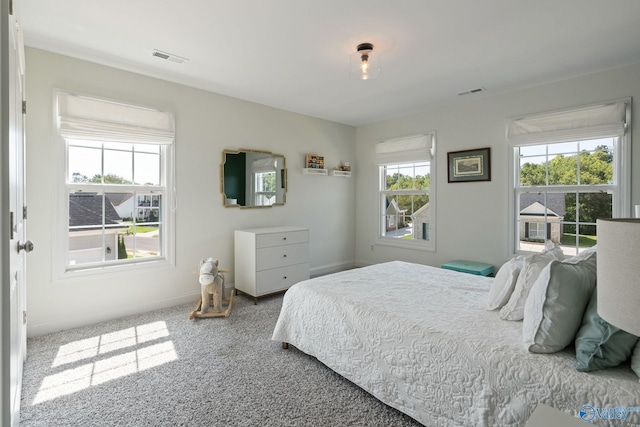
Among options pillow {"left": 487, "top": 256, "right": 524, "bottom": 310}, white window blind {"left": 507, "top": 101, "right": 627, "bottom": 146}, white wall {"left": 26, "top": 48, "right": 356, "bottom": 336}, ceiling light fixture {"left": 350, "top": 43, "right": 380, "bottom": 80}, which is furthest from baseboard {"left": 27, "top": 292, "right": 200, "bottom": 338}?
white window blind {"left": 507, "top": 101, "right": 627, "bottom": 146}

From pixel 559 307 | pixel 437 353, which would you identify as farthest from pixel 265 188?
pixel 559 307

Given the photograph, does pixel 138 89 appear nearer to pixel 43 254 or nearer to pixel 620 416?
pixel 43 254

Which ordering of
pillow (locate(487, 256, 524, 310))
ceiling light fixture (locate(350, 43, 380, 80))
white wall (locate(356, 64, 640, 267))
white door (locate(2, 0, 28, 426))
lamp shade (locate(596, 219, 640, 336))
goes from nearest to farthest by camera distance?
lamp shade (locate(596, 219, 640, 336))
white door (locate(2, 0, 28, 426))
pillow (locate(487, 256, 524, 310))
ceiling light fixture (locate(350, 43, 380, 80))
white wall (locate(356, 64, 640, 267))

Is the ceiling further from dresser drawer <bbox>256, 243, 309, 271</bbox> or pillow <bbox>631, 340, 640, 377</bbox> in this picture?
pillow <bbox>631, 340, 640, 377</bbox>

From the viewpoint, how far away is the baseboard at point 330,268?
489cm

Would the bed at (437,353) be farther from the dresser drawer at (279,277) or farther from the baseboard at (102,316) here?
the baseboard at (102,316)

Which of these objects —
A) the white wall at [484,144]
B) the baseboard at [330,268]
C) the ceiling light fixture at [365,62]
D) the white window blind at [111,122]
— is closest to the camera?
the ceiling light fixture at [365,62]

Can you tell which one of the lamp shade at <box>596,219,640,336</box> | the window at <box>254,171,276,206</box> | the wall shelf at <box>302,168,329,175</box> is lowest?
the lamp shade at <box>596,219,640,336</box>

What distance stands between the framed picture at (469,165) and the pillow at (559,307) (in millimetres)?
2782

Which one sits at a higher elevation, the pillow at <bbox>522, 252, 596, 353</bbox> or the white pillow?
the pillow at <bbox>522, 252, 596, 353</bbox>

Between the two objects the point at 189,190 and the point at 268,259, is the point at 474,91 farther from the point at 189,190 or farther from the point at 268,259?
the point at 189,190

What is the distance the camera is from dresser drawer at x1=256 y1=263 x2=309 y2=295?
12.1 ft

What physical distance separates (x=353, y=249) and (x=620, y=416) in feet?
14.6

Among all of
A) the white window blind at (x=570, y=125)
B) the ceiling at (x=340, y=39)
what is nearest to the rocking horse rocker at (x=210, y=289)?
the ceiling at (x=340, y=39)
